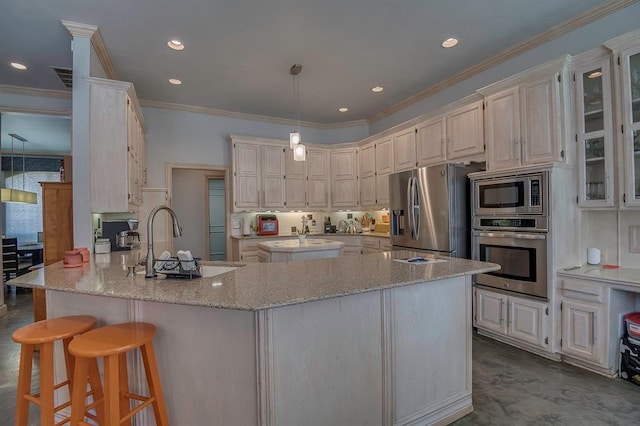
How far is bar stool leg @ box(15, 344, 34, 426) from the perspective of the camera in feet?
5.69

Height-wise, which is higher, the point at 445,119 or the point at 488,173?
the point at 445,119

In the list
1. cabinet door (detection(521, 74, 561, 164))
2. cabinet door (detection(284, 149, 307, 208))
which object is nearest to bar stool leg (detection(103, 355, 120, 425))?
cabinet door (detection(521, 74, 561, 164))

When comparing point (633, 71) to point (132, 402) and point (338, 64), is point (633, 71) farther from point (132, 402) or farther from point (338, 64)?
point (132, 402)

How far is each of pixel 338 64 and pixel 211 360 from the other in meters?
3.44

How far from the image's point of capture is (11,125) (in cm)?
557

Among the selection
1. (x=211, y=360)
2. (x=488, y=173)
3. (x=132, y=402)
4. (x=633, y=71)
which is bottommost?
(x=132, y=402)

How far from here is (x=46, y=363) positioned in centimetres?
164

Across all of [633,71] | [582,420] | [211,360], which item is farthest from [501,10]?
[211,360]

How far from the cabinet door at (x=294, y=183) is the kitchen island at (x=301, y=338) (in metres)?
3.68

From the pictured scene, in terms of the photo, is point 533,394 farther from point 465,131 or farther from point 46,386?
point 46,386

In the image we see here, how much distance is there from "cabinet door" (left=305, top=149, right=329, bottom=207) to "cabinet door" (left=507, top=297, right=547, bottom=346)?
11.7 ft

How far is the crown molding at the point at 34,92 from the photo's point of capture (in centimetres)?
420

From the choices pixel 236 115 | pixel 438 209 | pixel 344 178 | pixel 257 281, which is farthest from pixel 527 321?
pixel 236 115

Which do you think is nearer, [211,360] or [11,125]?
[211,360]
